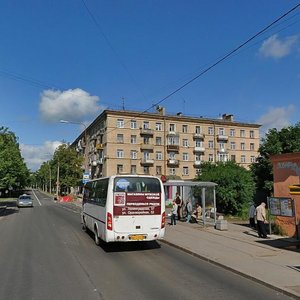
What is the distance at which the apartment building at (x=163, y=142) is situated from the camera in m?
75.8

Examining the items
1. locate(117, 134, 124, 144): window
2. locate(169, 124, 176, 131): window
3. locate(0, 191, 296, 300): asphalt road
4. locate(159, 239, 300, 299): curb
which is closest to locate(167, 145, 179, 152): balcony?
locate(169, 124, 176, 131): window

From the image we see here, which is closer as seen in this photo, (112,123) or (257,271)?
(257,271)

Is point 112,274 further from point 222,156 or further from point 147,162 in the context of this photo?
point 222,156

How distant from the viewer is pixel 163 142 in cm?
7975

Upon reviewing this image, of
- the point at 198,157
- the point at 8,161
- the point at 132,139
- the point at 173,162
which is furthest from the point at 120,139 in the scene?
the point at 8,161

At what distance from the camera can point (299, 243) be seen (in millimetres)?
14875

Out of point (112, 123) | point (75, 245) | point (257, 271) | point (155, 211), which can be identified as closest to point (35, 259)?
point (75, 245)

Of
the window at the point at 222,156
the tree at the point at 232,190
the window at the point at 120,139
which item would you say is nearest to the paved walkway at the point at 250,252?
the tree at the point at 232,190

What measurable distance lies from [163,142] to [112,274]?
70001mm

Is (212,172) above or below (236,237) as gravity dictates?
above

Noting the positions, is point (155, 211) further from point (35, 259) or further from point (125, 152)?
point (125, 152)

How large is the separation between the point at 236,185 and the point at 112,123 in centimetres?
4314

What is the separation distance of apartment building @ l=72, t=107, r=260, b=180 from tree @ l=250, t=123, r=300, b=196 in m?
23.2

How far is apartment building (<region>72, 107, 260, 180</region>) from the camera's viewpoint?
2982 inches
